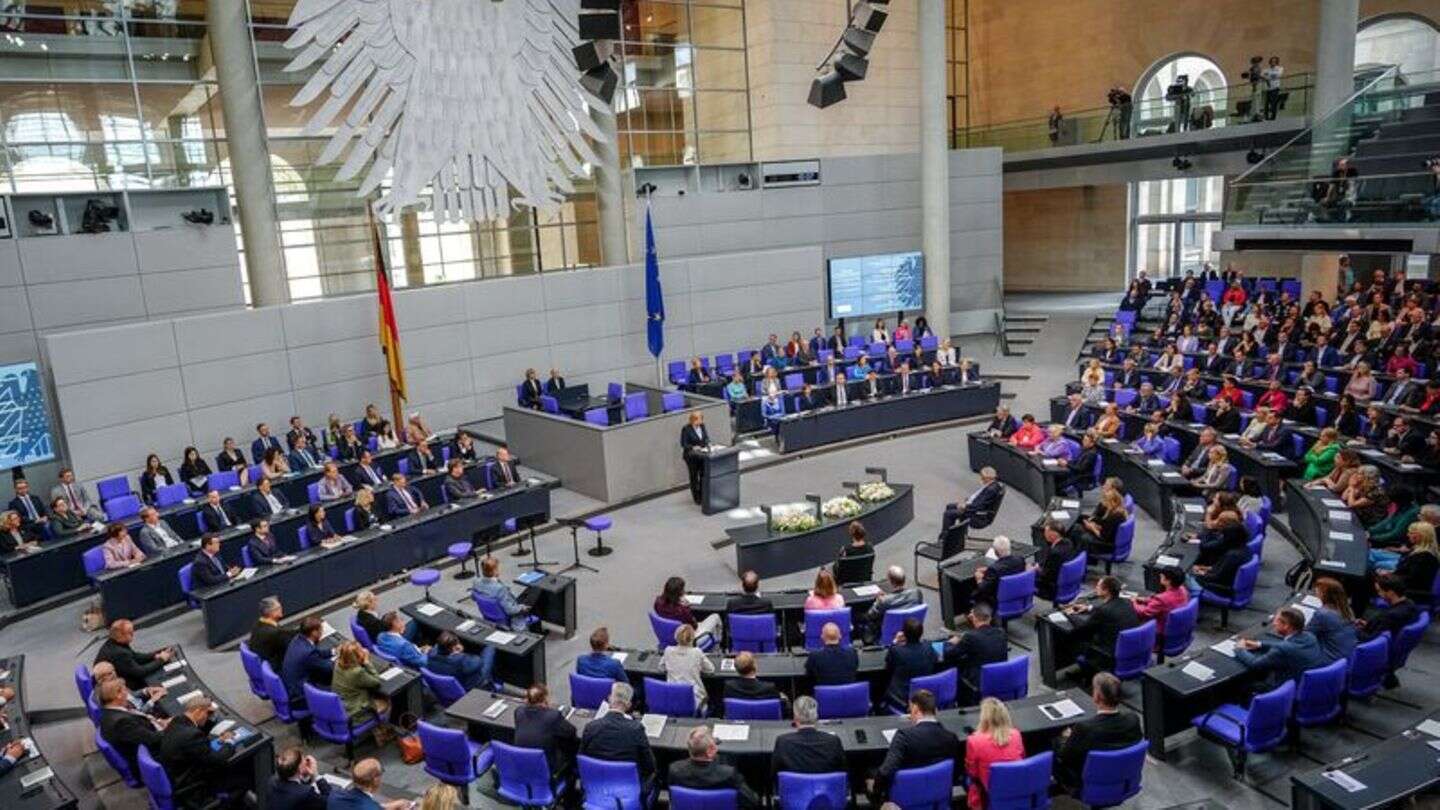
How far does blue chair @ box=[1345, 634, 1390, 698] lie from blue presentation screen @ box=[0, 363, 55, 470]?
56.2ft

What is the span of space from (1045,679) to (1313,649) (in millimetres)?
2160

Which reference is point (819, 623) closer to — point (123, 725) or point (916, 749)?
point (916, 749)

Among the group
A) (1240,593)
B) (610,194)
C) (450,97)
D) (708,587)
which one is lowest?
(708,587)

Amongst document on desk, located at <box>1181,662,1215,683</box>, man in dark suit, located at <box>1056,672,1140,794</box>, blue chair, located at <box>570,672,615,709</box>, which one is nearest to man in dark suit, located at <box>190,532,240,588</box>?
blue chair, located at <box>570,672,615,709</box>

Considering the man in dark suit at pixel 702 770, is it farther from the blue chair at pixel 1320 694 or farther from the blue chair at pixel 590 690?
the blue chair at pixel 1320 694

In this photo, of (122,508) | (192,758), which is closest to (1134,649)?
(192,758)

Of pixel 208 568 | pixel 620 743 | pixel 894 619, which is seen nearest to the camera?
pixel 620 743

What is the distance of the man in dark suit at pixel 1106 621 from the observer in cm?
788

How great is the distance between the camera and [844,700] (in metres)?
6.94

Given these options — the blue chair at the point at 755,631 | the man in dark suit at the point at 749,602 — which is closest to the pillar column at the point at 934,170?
the man in dark suit at the point at 749,602

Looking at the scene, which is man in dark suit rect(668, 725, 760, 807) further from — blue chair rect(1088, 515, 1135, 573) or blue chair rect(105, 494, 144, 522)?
blue chair rect(105, 494, 144, 522)

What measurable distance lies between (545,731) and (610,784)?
66cm

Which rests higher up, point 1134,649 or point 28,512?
point 28,512

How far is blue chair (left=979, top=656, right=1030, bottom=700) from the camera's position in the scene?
7.19 m
